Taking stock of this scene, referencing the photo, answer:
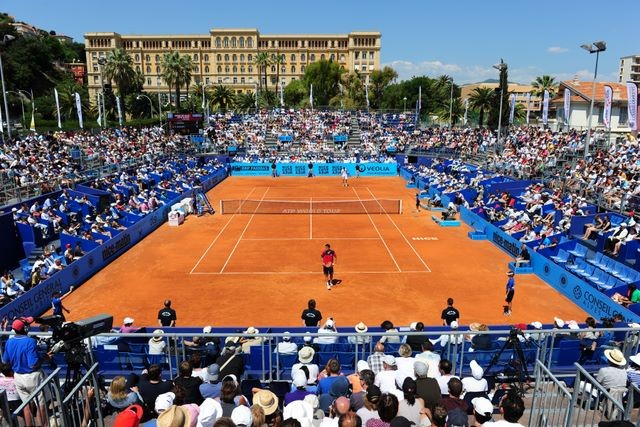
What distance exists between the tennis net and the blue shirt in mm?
25248

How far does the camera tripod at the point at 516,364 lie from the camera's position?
8.70 meters

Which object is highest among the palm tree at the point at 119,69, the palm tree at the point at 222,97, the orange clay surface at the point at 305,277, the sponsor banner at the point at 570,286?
the palm tree at the point at 119,69

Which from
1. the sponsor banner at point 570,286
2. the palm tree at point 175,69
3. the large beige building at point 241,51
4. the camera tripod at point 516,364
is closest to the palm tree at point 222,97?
the palm tree at point 175,69

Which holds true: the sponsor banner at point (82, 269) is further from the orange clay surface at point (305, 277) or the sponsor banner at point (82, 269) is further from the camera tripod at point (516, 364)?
the camera tripod at point (516, 364)

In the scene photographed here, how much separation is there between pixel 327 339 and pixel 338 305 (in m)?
6.00

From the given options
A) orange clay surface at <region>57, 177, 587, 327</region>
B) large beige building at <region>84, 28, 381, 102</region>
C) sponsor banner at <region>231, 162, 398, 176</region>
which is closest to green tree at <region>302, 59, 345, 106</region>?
large beige building at <region>84, 28, 381, 102</region>

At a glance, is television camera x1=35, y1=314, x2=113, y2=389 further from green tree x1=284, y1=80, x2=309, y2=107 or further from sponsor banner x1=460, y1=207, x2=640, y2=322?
green tree x1=284, y1=80, x2=309, y2=107

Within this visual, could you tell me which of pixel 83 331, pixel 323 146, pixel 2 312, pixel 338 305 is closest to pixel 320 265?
pixel 338 305

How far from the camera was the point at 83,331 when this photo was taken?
22.5 feet

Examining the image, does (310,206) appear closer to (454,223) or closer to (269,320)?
(454,223)

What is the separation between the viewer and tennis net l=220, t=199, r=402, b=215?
3331 centimetres

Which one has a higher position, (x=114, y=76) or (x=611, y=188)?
(x=114, y=76)

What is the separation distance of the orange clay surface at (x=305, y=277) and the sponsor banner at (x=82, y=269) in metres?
0.47

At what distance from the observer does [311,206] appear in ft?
114
